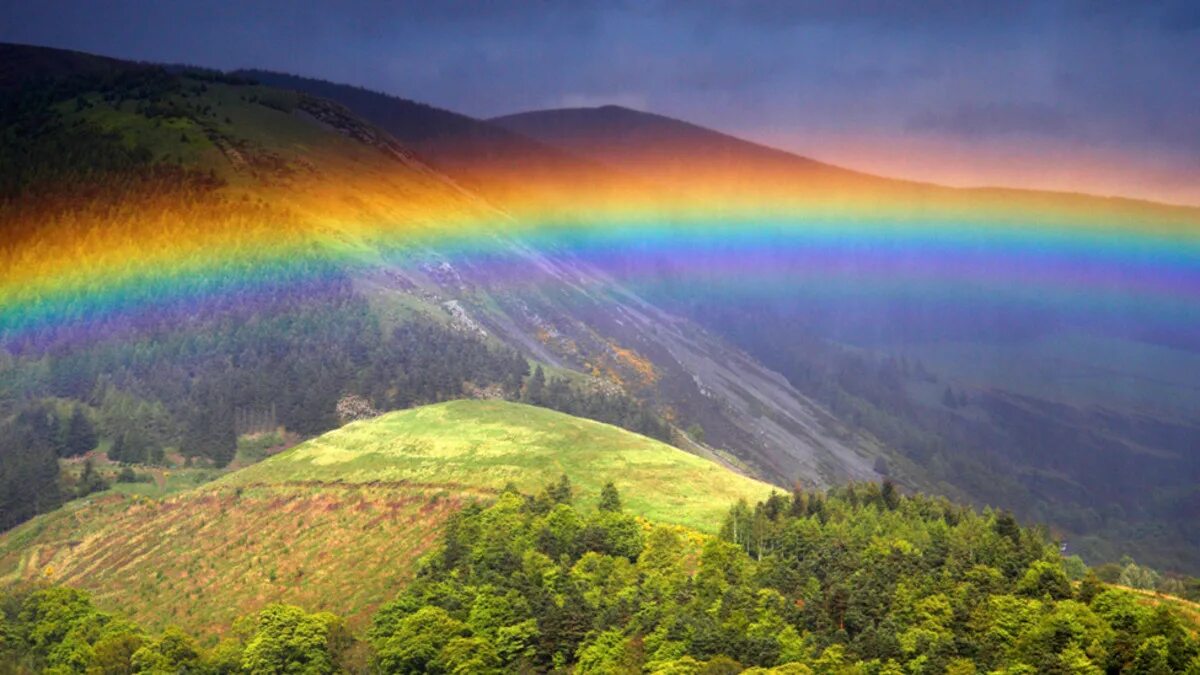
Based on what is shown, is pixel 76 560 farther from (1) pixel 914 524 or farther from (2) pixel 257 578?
(1) pixel 914 524

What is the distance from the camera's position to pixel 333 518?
16662 centimetres

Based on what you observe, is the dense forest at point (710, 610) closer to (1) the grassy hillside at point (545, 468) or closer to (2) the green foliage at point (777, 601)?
(2) the green foliage at point (777, 601)

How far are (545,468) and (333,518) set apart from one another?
32774 millimetres

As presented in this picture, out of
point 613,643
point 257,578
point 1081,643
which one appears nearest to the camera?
point 1081,643

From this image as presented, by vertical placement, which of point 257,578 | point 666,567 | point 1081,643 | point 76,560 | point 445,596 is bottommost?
point 76,560

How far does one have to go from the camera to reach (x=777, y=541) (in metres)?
122

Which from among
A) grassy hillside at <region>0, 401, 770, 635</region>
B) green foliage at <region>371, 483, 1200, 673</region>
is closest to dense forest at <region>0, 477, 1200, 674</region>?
green foliage at <region>371, 483, 1200, 673</region>

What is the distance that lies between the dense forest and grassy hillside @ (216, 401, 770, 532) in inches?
724

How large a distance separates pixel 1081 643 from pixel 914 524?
35.7m

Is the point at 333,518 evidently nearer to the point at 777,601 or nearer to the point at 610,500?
the point at 610,500

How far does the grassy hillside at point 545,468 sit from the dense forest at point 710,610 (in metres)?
18.4

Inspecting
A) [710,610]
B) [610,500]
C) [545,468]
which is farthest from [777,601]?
[545,468]

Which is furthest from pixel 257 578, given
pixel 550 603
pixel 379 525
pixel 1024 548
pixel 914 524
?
pixel 1024 548

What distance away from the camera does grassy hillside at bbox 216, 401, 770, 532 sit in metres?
160
